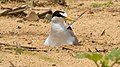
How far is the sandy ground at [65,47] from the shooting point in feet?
16.2

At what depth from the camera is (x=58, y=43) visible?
6059 mm

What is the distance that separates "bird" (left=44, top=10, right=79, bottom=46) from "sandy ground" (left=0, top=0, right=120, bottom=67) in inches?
4.5

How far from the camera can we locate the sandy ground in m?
4.94

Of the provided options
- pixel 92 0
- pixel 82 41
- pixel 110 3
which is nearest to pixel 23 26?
pixel 82 41

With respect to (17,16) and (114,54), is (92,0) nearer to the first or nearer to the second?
(17,16)

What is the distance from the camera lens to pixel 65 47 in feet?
19.4

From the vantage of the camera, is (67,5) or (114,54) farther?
(67,5)

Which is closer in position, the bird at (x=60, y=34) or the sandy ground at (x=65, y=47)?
the sandy ground at (x=65, y=47)

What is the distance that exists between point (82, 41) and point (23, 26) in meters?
1.35

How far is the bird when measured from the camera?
6.05m

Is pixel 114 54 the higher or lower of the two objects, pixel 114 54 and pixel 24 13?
the higher

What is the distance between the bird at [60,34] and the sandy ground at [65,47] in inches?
4.5

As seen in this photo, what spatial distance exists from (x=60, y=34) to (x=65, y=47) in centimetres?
26

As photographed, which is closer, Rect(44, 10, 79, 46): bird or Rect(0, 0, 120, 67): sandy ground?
Rect(0, 0, 120, 67): sandy ground
